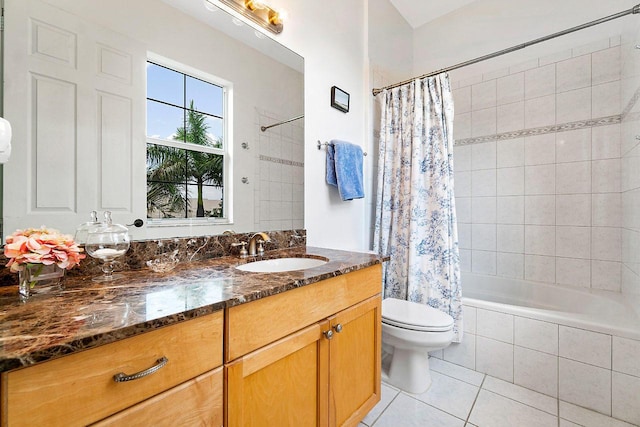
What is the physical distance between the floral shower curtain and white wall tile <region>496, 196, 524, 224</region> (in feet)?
2.83

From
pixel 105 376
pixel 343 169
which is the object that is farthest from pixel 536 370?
pixel 105 376

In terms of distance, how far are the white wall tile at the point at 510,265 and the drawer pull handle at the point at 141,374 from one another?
2668 mm

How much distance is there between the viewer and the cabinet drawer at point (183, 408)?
0.57 meters

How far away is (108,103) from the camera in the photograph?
3.28ft

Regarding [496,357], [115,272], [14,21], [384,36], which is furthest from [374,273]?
[384,36]

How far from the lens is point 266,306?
2.76 ft

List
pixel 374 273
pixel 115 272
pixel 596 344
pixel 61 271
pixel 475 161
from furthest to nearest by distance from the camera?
1. pixel 475 161
2. pixel 596 344
3. pixel 374 273
4. pixel 115 272
5. pixel 61 271

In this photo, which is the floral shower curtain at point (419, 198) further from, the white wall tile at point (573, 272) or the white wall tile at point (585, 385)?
the white wall tile at point (573, 272)

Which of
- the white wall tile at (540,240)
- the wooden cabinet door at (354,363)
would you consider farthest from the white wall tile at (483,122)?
the wooden cabinet door at (354,363)

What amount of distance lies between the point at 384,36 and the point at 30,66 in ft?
8.03

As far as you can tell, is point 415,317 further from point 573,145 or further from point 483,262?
point 573,145

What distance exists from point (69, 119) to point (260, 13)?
1.06 metres

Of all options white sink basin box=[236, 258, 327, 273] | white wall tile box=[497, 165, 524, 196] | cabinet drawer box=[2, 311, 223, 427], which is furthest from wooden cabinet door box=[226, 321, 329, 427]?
white wall tile box=[497, 165, 524, 196]

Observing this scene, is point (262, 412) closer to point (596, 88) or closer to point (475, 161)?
point (475, 161)
